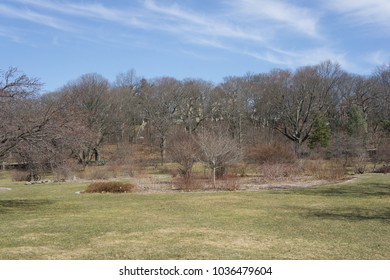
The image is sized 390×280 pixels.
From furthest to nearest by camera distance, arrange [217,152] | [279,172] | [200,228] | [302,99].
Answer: [302,99] < [279,172] < [217,152] < [200,228]

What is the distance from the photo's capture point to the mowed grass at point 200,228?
8055mm

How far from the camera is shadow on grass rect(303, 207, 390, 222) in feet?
41.3

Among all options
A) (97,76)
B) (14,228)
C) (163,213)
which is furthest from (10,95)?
(97,76)

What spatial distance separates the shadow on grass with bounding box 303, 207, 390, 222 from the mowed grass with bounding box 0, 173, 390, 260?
3cm

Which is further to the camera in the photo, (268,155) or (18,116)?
(268,155)

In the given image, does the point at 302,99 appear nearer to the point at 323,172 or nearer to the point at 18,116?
the point at 323,172

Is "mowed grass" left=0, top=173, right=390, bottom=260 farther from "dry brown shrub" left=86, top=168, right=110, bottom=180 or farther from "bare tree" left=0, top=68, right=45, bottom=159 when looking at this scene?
"dry brown shrub" left=86, top=168, right=110, bottom=180

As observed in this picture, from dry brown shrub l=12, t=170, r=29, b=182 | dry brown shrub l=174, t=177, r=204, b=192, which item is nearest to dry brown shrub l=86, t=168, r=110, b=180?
dry brown shrub l=12, t=170, r=29, b=182

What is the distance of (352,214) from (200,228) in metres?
5.31

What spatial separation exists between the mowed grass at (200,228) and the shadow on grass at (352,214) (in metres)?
0.03

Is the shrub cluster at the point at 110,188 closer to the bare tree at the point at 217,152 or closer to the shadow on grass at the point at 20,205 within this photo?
the shadow on grass at the point at 20,205

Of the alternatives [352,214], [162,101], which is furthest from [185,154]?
[162,101]

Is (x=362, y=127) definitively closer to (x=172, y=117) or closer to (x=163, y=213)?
(x=172, y=117)

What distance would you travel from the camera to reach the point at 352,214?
1334 cm
